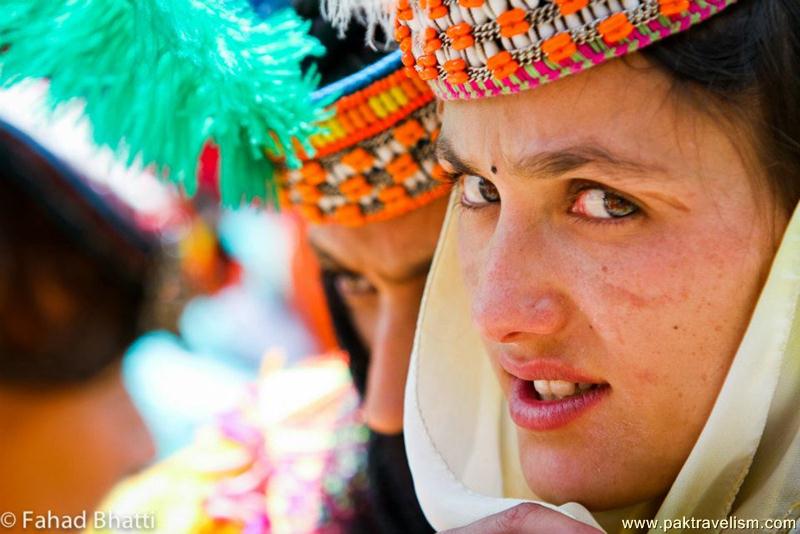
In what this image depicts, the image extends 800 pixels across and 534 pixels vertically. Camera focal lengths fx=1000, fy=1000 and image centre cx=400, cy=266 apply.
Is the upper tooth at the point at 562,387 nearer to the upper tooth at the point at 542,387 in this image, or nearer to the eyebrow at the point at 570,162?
the upper tooth at the point at 542,387

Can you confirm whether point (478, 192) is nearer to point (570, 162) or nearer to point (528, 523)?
point (570, 162)

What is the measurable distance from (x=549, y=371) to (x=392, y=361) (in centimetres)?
75

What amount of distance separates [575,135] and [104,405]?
2206 mm

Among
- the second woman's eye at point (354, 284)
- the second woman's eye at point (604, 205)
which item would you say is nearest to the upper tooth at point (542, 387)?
the second woman's eye at point (604, 205)

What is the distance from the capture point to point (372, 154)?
193cm

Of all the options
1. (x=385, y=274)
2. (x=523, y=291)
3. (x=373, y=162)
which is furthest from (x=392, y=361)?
(x=523, y=291)

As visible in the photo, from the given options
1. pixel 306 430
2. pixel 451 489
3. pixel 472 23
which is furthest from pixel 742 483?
pixel 306 430

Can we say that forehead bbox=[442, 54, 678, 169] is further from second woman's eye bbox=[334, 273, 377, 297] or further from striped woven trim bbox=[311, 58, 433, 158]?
second woman's eye bbox=[334, 273, 377, 297]

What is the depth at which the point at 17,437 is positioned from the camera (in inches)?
117

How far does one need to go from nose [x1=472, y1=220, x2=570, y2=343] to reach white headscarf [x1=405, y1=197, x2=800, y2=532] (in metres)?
0.24

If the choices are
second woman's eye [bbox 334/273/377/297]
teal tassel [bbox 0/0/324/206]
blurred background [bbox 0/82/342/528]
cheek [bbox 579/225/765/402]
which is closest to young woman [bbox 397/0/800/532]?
cheek [bbox 579/225/765/402]

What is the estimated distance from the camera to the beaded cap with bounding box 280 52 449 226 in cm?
182

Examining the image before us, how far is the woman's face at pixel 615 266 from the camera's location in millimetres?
1268

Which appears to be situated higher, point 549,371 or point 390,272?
point 549,371
